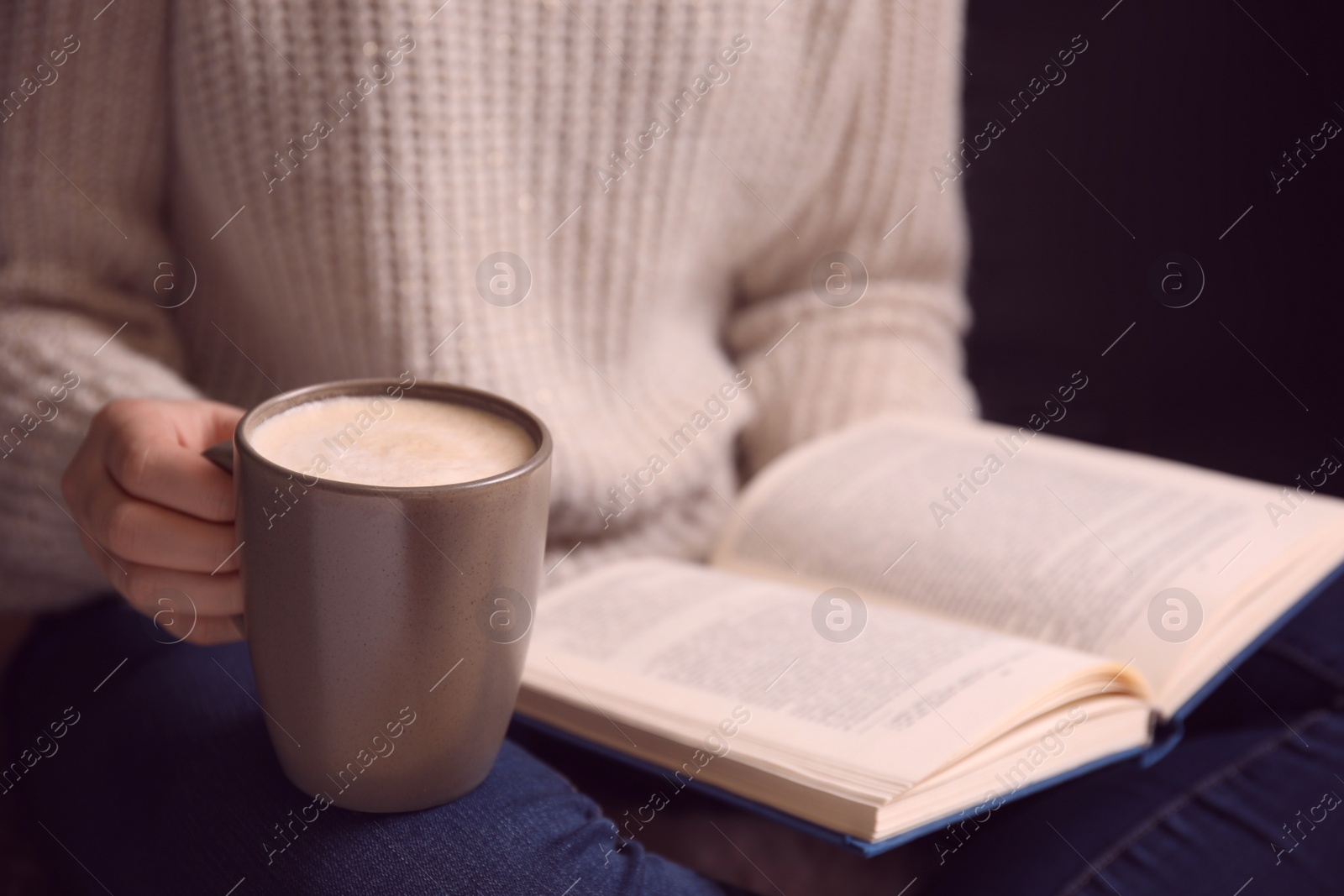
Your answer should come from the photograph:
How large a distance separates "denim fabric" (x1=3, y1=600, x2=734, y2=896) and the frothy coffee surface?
0.50ft

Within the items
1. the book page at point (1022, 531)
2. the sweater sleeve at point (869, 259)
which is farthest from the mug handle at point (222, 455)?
the sweater sleeve at point (869, 259)

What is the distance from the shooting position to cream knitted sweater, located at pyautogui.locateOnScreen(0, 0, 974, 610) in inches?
25.1

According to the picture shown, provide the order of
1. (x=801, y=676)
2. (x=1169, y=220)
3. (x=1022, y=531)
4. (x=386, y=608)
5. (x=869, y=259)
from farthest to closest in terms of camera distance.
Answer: (x=1169, y=220) → (x=869, y=259) → (x=1022, y=531) → (x=801, y=676) → (x=386, y=608)

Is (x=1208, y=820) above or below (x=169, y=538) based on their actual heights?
above

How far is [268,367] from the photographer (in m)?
0.75

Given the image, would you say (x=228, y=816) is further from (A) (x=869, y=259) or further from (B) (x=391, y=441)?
(A) (x=869, y=259)

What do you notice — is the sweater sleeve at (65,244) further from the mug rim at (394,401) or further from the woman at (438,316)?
the mug rim at (394,401)

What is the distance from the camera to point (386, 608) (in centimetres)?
38

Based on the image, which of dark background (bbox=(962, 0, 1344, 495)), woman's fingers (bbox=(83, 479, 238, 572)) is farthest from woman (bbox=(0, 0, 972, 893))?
dark background (bbox=(962, 0, 1344, 495))

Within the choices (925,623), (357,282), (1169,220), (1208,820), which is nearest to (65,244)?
(357,282)

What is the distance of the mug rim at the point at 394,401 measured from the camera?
1.18 ft

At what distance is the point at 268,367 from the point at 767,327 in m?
0.40

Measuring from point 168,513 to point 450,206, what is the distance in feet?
1.00

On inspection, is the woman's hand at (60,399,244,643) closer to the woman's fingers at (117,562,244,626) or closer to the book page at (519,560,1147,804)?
the woman's fingers at (117,562,244,626)
